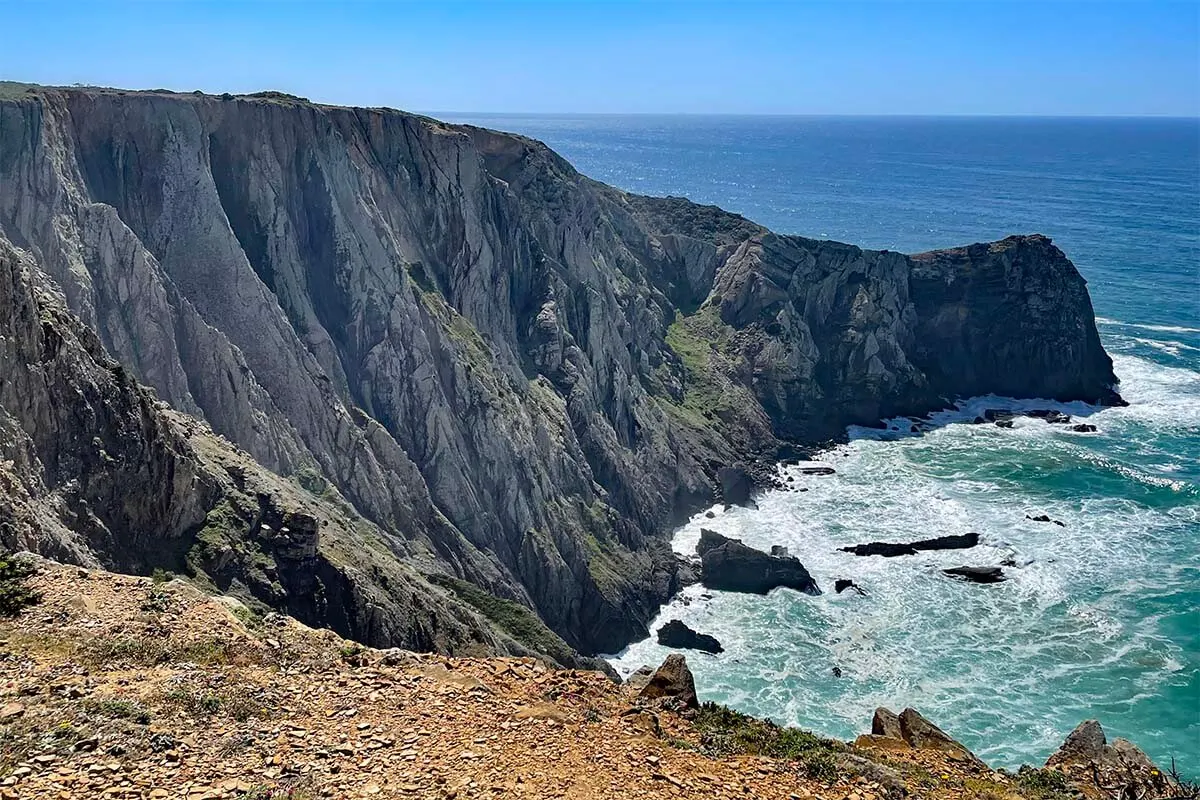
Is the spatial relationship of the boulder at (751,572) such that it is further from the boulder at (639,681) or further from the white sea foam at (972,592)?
the boulder at (639,681)

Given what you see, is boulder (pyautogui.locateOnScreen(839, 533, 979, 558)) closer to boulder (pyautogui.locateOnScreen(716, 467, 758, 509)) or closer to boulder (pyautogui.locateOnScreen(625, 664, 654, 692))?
boulder (pyautogui.locateOnScreen(716, 467, 758, 509))

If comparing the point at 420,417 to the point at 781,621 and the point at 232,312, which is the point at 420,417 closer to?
the point at 232,312

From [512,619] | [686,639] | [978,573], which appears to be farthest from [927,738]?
[978,573]

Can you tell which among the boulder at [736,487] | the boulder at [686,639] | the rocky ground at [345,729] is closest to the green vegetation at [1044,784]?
the rocky ground at [345,729]

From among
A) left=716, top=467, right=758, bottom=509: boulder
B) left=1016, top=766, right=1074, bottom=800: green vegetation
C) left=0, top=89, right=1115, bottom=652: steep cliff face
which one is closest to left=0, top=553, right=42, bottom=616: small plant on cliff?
left=0, top=89, right=1115, bottom=652: steep cliff face

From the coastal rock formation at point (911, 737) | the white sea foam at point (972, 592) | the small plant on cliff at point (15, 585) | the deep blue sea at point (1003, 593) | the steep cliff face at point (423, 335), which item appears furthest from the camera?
the white sea foam at point (972, 592)
